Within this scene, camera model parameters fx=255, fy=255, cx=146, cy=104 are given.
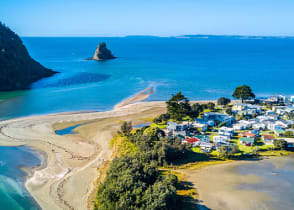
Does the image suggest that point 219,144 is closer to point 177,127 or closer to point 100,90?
point 177,127

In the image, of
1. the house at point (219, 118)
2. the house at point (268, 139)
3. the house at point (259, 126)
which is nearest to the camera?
the house at point (268, 139)

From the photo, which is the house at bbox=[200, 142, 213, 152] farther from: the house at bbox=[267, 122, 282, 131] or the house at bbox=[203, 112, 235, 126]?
the house at bbox=[267, 122, 282, 131]

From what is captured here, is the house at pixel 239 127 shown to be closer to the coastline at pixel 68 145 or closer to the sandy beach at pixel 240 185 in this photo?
the sandy beach at pixel 240 185

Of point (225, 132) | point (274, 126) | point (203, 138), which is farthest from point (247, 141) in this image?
point (274, 126)

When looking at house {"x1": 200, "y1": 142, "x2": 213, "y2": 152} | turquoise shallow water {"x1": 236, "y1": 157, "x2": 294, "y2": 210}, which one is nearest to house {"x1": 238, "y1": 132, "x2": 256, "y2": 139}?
turquoise shallow water {"x1": 236, "y1": 157, "x2": 294, "y2": 210}

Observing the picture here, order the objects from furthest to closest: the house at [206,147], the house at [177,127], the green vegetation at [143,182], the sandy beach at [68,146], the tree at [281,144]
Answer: the house at [177,127] → the tree at [281,144] → the house at [206,147] → the sandy beach at [68,146] → the green vegetation at [143,182]

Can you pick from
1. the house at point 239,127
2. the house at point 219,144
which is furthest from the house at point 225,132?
the house at point 219,144

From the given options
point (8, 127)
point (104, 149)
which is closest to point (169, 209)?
point (104, 149)
